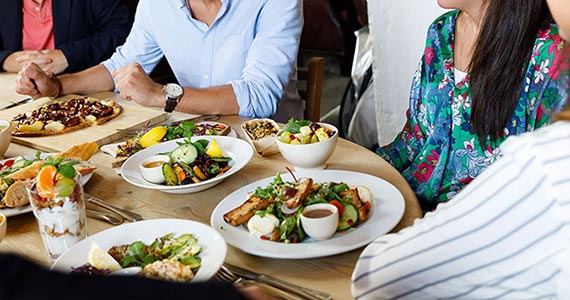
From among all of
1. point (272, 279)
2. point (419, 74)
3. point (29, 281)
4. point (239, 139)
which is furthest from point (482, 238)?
point (419, 74)

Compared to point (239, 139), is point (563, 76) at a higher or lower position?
higher

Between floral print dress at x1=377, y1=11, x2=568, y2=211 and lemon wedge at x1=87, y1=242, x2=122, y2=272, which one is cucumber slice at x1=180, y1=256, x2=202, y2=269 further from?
floral print dress at x1=377, y1=11, x2=568, y2=211

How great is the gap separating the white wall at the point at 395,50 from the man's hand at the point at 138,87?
130cm

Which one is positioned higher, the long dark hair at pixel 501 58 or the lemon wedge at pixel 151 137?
the long dark hair at pixel 501 58

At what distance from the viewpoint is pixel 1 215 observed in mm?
1260

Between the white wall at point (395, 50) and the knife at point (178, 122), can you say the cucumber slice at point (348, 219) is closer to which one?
the knife at point (178, 122)

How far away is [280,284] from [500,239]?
38 cm

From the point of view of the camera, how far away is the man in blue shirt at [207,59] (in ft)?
6.34

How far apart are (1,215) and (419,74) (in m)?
1.14

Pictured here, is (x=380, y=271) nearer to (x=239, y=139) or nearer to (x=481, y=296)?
(x=481, y=296)

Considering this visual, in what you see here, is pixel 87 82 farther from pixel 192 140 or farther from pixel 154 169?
pixel 154 169

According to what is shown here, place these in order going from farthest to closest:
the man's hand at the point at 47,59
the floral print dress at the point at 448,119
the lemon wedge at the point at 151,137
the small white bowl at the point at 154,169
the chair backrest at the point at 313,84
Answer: the man's hand at the point at 47,59 → the chair backrest at the point at 313,84 → the lemon wedge at the point at 151,137 → the floral print dress at the point at 448,119 → the small white bowl at the point at 154,169

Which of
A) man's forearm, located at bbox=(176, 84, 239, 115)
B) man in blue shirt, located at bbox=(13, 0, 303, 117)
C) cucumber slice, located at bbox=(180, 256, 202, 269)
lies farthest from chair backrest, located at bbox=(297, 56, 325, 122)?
cucumber slice, located at bbox=(180, 256, 202, 269)

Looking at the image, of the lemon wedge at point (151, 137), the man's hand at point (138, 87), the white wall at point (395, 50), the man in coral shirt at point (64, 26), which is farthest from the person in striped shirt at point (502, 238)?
the man in coral shirt at point (64, 26)
